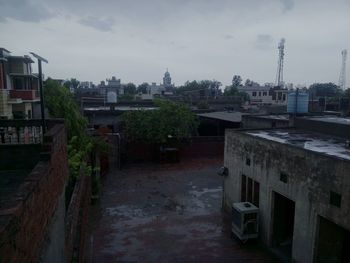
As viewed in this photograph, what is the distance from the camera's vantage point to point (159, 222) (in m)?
12.9

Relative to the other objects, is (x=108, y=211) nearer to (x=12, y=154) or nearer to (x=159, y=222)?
(x=159, y=222)

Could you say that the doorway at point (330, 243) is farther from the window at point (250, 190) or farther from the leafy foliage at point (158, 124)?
the leafy foliage at point (158, 124)

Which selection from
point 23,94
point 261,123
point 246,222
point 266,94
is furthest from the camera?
point 266,94

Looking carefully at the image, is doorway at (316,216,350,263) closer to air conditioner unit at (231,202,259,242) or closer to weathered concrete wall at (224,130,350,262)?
weathered concrete wall at (224,130,350,262)

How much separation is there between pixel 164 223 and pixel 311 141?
6.71 meters

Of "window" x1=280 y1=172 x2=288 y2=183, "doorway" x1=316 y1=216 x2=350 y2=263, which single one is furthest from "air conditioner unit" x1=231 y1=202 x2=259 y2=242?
"doorway" x1=316 y1=216 x2=350 y2=263

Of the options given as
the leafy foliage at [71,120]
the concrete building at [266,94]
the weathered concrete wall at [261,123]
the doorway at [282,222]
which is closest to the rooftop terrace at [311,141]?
the doorway at [282,222]

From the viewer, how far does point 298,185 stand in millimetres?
9320

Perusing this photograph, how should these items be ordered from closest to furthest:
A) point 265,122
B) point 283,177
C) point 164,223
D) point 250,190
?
point 283,177
point 250,190
point 164,223
point 265,122

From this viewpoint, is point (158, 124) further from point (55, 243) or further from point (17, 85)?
point (55, 243)

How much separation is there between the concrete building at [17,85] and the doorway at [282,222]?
20610 mm

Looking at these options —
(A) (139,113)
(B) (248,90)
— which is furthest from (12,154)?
(B) (248,90)

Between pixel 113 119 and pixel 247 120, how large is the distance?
13.1 m

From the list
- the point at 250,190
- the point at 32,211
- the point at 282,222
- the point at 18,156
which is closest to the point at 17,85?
the point at 18,156
